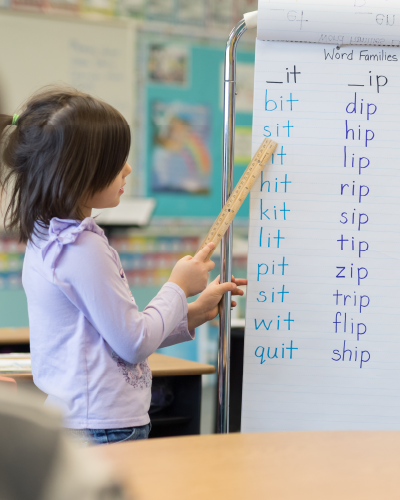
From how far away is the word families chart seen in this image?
1.36 meters

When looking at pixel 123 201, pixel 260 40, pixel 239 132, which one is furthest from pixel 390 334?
pixel 239 132

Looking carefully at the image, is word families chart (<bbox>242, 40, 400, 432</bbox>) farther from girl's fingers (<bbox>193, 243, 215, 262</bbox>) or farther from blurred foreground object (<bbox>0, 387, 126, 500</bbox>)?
blurred foreground object (<bbox>0, 387, 126, 500</bbox>)

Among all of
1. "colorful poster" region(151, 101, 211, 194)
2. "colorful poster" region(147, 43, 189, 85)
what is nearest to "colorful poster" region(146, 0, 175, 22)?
"colorful poster" region(147, 43, 189, 85)

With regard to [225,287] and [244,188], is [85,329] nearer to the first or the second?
[225,287]

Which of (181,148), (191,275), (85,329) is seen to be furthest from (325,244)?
(181,148)

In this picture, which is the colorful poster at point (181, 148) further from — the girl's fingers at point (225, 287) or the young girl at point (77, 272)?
the young girl at point (77, 272)

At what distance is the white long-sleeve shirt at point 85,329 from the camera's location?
1002 mm

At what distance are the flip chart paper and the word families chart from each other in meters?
0.04

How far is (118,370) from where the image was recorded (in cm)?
106

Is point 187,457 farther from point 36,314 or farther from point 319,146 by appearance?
point 319,146

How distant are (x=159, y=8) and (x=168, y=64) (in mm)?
308

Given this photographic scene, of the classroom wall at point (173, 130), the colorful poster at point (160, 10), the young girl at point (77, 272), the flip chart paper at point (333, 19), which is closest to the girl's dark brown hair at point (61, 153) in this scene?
the young girl at point (77, 272)

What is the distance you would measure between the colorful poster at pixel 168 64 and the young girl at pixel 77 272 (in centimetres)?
214

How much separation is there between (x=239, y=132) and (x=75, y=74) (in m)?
1.02
